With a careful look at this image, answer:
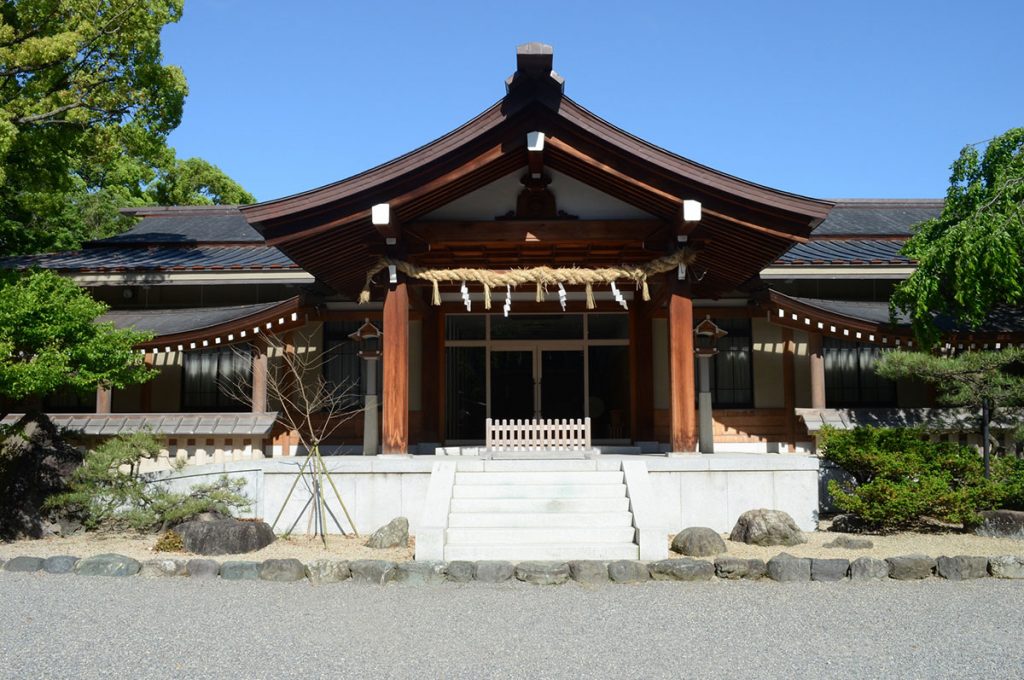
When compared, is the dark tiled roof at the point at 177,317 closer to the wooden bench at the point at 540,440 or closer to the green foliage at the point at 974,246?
the wooden bench at the point at 540,440

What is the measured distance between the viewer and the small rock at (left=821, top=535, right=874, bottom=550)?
8.58 meters

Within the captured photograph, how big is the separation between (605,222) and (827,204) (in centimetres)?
272

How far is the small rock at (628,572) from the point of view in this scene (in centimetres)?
730

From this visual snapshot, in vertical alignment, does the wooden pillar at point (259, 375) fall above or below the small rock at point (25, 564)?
above

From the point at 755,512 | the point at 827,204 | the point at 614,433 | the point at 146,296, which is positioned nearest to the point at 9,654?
the point at 755,512

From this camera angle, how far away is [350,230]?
10422 millimetres

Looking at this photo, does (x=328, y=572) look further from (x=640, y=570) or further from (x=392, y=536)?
(x=640, y=570)

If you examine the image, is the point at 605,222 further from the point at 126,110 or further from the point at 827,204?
the point at 126,110

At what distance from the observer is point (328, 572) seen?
7434 mm

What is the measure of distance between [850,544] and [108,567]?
750 cm

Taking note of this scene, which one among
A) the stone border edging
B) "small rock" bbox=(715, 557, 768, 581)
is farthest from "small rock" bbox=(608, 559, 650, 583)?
"small rock" bbox=(715, 557, 768, 581)

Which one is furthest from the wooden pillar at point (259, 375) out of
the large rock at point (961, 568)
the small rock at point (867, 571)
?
the large rock at point (961, 568)

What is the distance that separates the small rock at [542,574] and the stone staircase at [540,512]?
77cm

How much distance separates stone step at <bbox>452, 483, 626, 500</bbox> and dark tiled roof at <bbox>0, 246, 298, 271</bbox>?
712 centimetres
